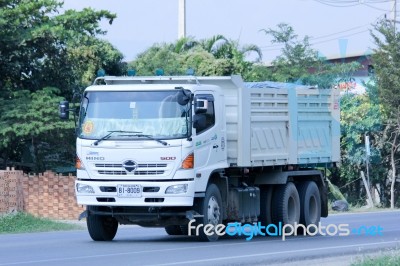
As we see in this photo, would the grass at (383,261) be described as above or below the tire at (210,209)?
below

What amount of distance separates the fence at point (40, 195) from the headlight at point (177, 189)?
1185 centimetres

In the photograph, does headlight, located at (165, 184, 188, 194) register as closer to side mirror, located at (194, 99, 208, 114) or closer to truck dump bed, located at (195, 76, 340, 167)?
side mirror, located at (194, 99, 208, 114)

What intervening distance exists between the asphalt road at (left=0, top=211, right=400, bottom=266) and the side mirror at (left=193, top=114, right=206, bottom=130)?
7.09ft

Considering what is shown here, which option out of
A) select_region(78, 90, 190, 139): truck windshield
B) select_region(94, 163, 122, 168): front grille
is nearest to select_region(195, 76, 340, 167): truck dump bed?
select_region(78, 90, 190, 139): truck windshield

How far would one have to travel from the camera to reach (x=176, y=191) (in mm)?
18188

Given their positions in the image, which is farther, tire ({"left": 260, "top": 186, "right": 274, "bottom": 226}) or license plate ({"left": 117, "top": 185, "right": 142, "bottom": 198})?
tire ({"left": 260, "top": 186, "right": 274, "bottom": 226})

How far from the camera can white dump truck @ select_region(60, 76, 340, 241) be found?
1822 cm

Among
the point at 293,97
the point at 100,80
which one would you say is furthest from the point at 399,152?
the point at 100,80

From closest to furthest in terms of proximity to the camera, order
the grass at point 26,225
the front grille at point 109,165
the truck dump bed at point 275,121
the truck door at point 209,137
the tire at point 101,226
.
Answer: the front grille at point 109,165
the truck door at point 209,137
the tire at point 101,226
the truck dump bed at point 275,121
the grass at point 26,225

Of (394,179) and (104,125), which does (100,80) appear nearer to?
(104,125)

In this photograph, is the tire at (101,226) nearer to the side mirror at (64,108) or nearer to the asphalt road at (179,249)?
the asphalt road at (179,249)

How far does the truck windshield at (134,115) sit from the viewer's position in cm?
1838

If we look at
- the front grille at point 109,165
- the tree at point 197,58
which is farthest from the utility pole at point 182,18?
the front grille at point 109,165

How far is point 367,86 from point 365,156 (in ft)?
11.2
